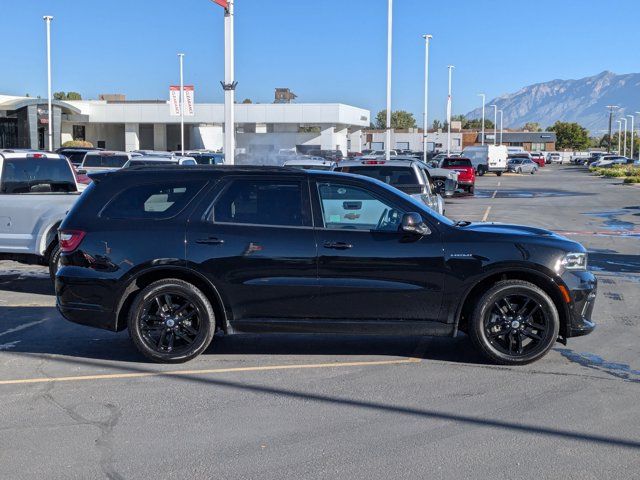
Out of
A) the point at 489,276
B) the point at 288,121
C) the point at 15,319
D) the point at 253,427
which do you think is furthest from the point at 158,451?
the point at 288,121

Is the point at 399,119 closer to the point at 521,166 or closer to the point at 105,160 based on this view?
the point at 521,166

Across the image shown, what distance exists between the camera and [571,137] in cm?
13988

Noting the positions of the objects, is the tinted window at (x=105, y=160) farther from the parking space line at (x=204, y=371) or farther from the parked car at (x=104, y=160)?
the parking space line at (x=204, y=371)

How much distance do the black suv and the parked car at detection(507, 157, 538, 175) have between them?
63.0 m

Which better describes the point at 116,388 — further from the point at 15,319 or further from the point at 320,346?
the point at 15,319

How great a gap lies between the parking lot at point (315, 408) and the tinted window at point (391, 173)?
6701 millimetres

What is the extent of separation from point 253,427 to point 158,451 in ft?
2.39

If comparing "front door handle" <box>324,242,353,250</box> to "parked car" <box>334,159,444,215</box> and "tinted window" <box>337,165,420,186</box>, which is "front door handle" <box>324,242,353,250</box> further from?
"tinted window" <box>337,165,420,186</box>

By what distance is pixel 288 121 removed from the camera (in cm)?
5941

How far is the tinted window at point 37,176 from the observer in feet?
38.2

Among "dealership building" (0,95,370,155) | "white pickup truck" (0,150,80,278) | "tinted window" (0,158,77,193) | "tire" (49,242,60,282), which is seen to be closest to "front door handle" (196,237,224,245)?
"tire" (49,242,60,282)

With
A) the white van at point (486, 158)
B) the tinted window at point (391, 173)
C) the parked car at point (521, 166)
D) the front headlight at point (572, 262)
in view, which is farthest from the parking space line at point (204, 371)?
the parked car at point (521, 166)

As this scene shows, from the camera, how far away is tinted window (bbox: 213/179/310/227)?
23.9 feet

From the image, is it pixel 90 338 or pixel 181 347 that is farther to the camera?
pixel 90 338
